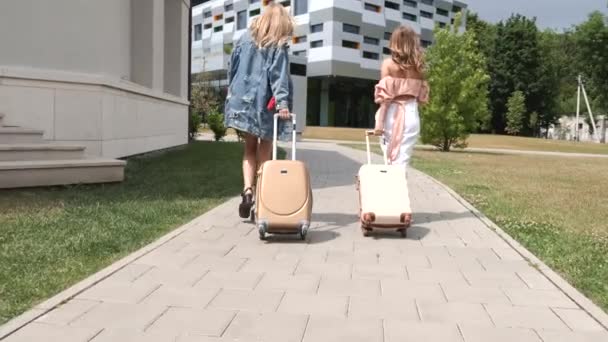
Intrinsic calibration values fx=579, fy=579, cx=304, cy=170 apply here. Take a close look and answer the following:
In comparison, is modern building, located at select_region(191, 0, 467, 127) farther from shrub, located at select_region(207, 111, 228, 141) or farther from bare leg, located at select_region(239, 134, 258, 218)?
bare leg, located at select_region(239, 134, 258, 218)

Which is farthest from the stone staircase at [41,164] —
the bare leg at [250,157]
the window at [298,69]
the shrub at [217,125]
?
the window at [298,69]

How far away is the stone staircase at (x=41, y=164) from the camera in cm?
686

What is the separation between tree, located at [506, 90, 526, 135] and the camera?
213 ft

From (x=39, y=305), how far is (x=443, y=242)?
3468 mm

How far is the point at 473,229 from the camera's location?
6.01 metres

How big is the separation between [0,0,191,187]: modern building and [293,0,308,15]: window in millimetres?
49978

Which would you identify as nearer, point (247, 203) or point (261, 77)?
point (261, 77)

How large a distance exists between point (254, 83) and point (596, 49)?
64223mm

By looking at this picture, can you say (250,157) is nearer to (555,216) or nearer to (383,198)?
(383,198)

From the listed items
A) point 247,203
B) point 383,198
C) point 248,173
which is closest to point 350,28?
point 248,173

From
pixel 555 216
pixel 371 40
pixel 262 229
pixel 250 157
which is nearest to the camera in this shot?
pixel 262 229

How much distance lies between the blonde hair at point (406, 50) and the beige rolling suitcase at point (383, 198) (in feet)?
3.63

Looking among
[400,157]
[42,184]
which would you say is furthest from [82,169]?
[400,157]

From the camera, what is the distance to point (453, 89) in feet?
83.2
